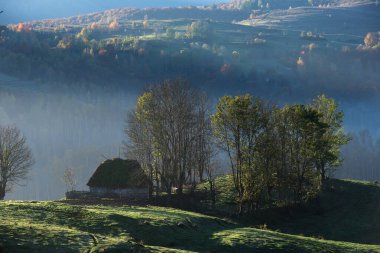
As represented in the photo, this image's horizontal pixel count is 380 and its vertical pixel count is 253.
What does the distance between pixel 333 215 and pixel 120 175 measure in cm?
3514

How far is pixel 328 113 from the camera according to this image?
96938 mm

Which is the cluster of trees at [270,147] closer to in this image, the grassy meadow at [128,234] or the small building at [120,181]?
the grassy meadow at [128,234]

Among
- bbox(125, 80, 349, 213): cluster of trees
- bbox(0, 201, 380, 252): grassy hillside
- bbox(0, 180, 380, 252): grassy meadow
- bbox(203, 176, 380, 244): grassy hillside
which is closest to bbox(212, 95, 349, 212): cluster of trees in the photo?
bbox(125, 80, 349, 213): cluster of trees

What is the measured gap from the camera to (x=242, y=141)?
71.6m

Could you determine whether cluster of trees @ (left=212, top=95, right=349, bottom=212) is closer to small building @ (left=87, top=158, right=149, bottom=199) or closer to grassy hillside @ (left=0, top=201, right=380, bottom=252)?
small building @ (left=87, top=158, right=149, bottom=199)

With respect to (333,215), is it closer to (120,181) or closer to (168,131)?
(168,131)

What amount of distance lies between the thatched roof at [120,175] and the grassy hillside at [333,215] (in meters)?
13.6

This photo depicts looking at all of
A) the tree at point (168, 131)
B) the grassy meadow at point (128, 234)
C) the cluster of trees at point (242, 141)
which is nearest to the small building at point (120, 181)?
the cluster of trees at point (242, 141)

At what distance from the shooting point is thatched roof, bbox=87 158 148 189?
8644 centimetres

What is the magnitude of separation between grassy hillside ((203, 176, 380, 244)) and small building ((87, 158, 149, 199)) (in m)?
13.2

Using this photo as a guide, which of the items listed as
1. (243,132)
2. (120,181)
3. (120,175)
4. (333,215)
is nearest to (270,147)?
(243,132)

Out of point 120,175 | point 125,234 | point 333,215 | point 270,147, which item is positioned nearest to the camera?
point 125,234

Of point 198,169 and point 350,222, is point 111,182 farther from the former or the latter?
point 350,222

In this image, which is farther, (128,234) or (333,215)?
(333,215)
